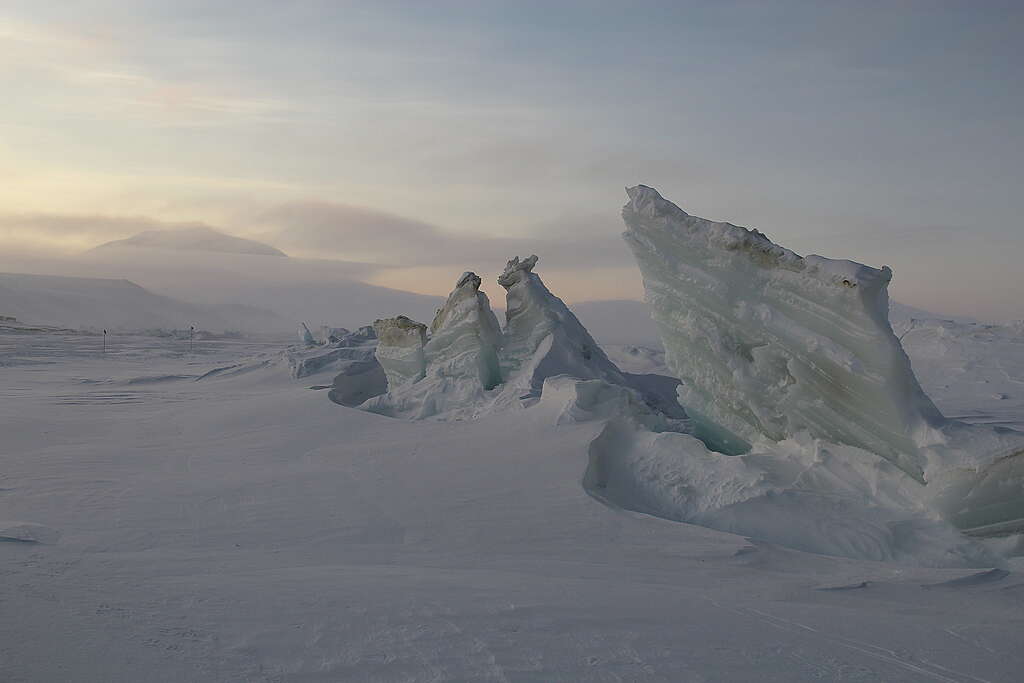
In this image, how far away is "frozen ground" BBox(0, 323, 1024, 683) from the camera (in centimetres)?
297

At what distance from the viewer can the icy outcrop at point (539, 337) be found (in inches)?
417

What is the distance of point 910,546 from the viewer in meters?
5.23

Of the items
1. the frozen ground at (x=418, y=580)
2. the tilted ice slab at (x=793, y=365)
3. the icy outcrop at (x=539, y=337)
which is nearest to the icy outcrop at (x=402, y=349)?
the icy outcrop at (x=539, y=337)

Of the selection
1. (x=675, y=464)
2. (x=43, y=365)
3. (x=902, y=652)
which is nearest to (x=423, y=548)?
(x=675, y=464)

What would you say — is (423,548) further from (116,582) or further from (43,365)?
(43,365)

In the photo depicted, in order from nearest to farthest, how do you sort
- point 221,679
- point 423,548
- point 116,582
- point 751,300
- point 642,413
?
point 221,679 → point 116,582 → point 423,548 → point 751,300 → point 642,413

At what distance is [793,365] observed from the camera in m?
6.58

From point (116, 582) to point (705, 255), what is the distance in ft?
17.9

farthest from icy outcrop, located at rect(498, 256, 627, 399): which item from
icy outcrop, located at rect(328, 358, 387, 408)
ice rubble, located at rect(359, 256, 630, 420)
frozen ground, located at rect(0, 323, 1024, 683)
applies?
A: icy outcrop, located at rect(328, 358, 387, 408)

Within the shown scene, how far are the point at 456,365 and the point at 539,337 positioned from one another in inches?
47.8

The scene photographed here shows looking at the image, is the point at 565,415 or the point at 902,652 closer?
the point at 902,652

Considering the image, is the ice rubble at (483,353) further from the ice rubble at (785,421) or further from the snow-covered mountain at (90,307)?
the snow-covered mountain at (90,307)

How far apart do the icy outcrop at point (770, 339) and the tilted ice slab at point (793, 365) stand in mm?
10

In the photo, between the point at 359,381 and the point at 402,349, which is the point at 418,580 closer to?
the point at 402,349
